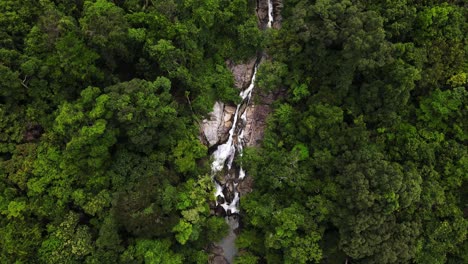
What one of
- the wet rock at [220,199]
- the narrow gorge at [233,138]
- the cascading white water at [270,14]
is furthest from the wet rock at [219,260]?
the cascading white water at [270,14]

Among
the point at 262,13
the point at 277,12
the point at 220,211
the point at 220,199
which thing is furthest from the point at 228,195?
the point at 277,12

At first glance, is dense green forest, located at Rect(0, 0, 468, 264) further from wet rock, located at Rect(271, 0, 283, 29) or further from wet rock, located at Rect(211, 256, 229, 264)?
wet rock, located at Rect(271, 0, 283, 29)

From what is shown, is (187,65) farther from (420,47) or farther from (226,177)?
(420,47)

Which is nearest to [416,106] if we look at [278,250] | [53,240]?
[278,250]

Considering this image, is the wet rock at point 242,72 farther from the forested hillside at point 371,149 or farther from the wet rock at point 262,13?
the forested hillside at point 371,149

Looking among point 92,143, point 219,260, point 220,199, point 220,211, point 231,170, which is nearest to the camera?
point 92,143

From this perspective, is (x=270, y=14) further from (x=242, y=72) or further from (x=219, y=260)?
(x=219, y=260)

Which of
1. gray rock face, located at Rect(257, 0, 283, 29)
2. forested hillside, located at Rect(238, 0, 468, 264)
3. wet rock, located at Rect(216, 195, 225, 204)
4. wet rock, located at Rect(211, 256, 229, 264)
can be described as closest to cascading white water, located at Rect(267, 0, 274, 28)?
gray rock face, located at Rect(257, 0, 283, 29)
